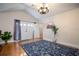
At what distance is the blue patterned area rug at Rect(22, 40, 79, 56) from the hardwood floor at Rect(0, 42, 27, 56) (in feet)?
0.31

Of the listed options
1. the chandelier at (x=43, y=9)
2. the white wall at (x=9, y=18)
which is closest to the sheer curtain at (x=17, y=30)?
the white wall at (x=9, y=18)

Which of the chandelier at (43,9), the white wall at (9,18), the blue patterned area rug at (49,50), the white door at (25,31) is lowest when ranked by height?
the blue patterned area rug at (49,50)

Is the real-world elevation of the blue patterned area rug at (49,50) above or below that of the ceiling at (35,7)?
below

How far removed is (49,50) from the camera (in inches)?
69.6

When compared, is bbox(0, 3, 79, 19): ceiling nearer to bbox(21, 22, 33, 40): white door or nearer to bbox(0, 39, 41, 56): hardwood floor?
bbox(21, 22, 33, 40): white door

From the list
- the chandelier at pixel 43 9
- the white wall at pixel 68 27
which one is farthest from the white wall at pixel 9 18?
the white wall at pixel 68 27

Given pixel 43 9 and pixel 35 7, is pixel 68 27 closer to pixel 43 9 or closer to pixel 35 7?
pixel 43 9

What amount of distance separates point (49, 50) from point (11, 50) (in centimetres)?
68

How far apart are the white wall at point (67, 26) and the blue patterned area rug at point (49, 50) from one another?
0.35 feet

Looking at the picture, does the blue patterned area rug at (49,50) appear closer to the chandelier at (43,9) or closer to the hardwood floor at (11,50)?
the hardwood floor at (11,50)

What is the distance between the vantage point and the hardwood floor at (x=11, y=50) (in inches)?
67.9

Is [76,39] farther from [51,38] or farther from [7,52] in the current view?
[7,52]

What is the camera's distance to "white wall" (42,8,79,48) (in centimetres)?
172

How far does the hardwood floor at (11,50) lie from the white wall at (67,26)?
684 mm
